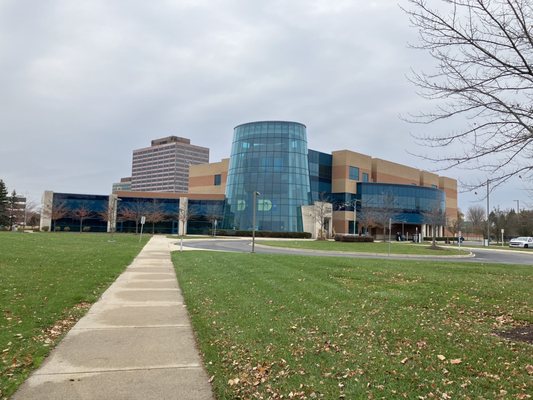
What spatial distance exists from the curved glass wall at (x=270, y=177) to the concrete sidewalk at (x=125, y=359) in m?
58.4

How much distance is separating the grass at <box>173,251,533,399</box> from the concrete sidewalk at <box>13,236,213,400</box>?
335mm

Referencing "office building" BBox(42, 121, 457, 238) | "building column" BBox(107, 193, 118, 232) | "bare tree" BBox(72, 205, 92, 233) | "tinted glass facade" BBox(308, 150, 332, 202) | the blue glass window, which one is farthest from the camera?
the blue glass window

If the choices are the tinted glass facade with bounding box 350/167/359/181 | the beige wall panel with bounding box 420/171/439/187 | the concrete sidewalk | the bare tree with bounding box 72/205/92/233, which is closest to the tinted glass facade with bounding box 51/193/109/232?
the bare tree with bounding box 72/205/92/233

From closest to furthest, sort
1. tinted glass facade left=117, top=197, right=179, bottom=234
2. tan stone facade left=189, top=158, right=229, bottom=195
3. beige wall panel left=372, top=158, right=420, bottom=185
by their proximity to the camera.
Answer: tinted glass facade left=117, top=197, right=179, bottom=234 → beige wall panel left=372, top=158, right=420, bottom=185 → tan stone facade left=189, top=158, right=229, bottom=195

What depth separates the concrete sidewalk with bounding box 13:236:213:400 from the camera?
Result: 4.69 metres

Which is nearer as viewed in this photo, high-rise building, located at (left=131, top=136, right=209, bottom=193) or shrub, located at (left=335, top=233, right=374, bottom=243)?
shrub, located at (left=335, top=233, right=374, bottom=243)

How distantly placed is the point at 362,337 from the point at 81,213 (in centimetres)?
6791

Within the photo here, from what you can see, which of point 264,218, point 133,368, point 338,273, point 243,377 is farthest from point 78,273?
point 264,218

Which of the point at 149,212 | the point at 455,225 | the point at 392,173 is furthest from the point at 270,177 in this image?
the point at 392,173

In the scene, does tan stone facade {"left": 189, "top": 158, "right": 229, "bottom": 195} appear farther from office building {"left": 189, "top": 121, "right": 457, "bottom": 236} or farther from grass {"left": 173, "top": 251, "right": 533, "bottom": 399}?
grass {"left": 173, "top": 251, "right": 533, "bottom": 399}

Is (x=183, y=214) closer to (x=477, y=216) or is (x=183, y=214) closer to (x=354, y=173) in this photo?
(x=354, y=173)

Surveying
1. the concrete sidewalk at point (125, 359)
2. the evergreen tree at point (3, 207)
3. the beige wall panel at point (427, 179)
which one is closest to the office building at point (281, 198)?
the evergreen tree at point (3, 207)

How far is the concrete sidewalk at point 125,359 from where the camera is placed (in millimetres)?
4688

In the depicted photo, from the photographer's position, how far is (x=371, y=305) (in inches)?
345
